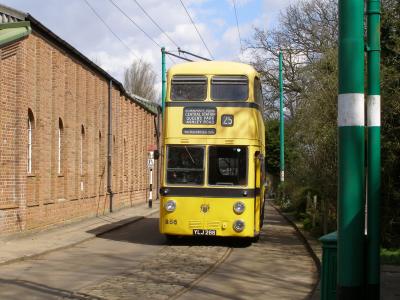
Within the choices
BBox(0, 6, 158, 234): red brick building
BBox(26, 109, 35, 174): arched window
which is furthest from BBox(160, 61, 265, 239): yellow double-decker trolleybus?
BBox(26, 109, 35, 174): arched window

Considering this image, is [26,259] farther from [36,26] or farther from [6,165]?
[36,26]

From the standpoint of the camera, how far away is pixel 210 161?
16.6 meters

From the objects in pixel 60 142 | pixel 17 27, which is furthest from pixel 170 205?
pixel 60 142

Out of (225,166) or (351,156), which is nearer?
(351,156)

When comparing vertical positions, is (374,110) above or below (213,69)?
below

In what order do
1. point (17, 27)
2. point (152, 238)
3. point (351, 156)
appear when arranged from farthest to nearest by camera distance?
point (17, 27)
point (152, 238)
point (351, 156)

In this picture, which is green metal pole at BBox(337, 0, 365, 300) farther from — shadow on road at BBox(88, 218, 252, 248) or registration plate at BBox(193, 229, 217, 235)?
shadow on road at BBox(88, 218, 252, 248)

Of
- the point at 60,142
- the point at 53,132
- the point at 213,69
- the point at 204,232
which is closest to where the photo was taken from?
the point at 204,232

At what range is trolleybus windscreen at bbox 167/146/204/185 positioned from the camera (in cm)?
1661

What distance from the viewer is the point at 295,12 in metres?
49.3

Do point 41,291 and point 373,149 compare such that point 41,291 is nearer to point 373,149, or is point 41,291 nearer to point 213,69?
point 373,149

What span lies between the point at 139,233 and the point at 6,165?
5.17 meters

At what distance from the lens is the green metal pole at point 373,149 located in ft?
19.1

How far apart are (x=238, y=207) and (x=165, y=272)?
427 cm
